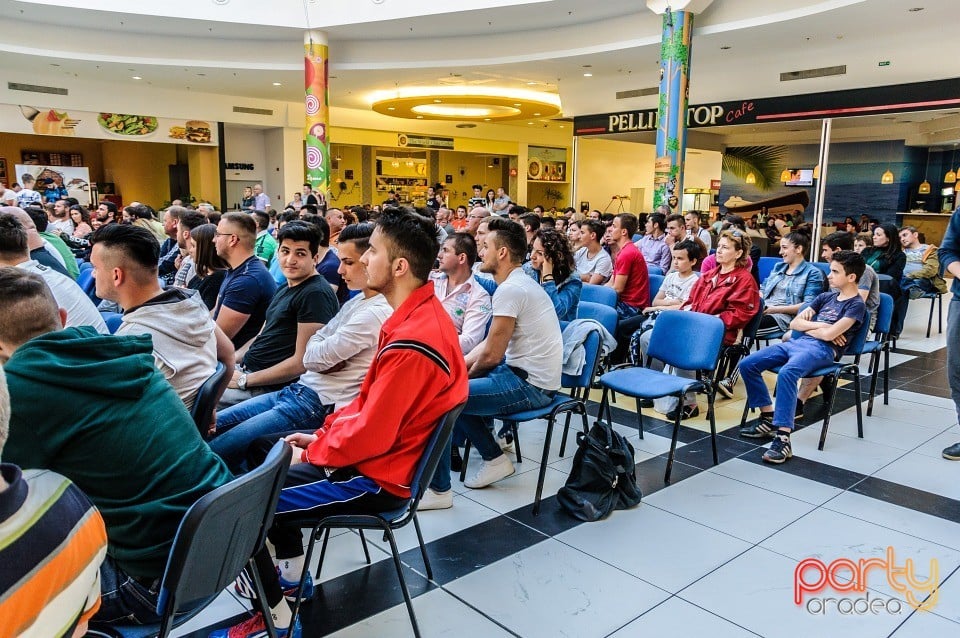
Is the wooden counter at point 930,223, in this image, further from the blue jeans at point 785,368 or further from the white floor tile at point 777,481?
the white floor tile at point 777,481

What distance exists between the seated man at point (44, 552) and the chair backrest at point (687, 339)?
3289 millimetres

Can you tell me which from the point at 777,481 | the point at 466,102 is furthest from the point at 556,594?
the point at 466,102

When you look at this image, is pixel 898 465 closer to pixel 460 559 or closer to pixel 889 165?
pixel 460 559

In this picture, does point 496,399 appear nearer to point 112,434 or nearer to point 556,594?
point 556,594

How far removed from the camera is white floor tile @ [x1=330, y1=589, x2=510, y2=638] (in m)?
2.16

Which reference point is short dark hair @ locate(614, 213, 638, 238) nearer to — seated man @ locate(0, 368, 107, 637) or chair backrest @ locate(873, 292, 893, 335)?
chair backrest @ locate(873, 292, 893, 335)

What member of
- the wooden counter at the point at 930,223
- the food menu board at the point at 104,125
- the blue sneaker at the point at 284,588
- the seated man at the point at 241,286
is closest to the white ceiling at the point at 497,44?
the food menu board at the point at 104,125

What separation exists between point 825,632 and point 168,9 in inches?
509

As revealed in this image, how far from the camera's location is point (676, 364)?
387 centimetres

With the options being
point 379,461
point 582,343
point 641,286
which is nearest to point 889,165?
point 641,286

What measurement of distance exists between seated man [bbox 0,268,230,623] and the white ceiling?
32.8 feet

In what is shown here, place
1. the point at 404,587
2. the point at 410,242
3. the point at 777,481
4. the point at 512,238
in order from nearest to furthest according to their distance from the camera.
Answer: the point at 404,587 < the point at 410,242 < the point at 512,238 < the point at 777,481

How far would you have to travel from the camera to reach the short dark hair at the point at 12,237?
290 centimetres

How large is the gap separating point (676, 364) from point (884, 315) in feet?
6.55
